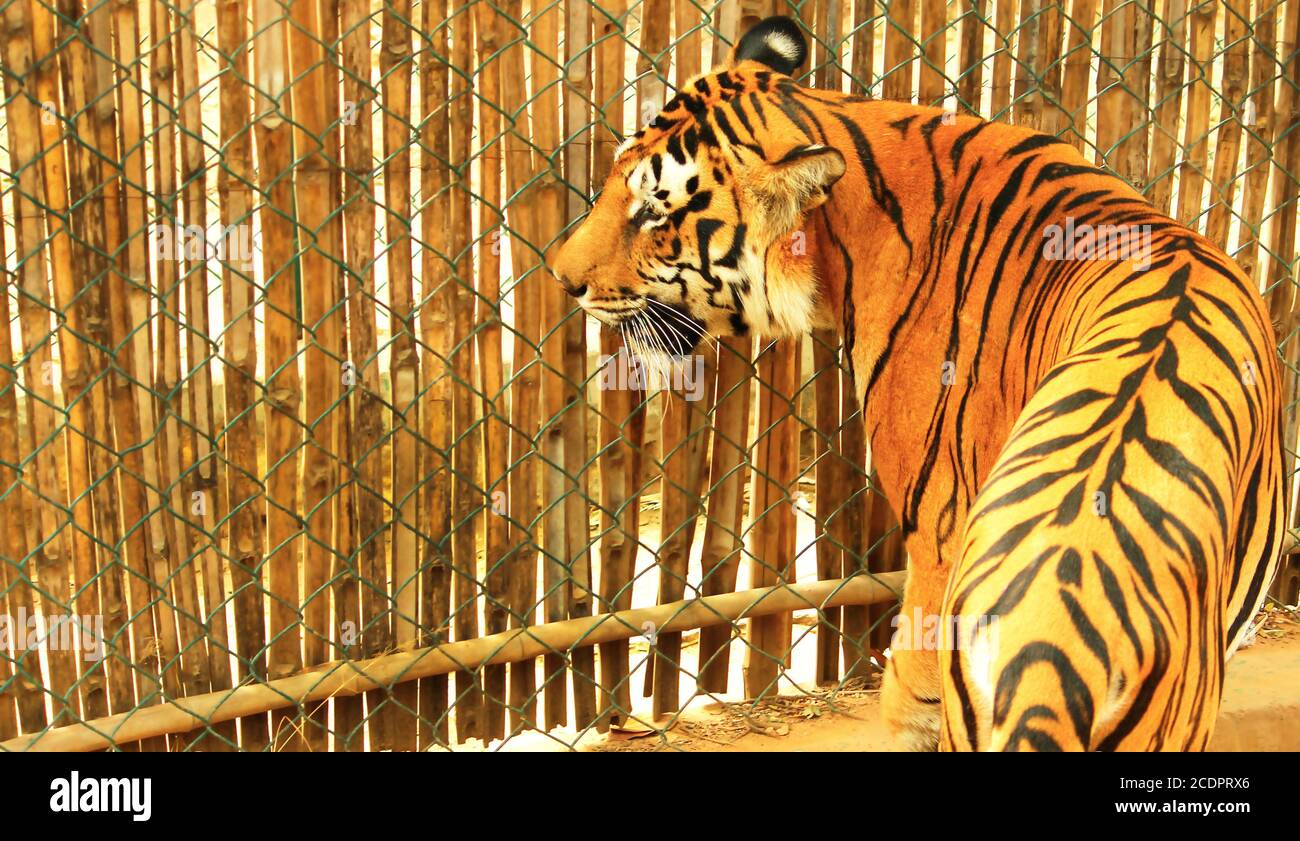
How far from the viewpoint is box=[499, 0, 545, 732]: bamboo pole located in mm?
3531

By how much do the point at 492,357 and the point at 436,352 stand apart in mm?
181

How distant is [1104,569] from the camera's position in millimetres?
1825

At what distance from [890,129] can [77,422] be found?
2278 mm

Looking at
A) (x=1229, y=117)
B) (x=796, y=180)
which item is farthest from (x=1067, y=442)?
(x=1229, y=117)

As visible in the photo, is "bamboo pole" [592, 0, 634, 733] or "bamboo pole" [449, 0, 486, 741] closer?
"bamboo pole" [449, 0, 486, 741]

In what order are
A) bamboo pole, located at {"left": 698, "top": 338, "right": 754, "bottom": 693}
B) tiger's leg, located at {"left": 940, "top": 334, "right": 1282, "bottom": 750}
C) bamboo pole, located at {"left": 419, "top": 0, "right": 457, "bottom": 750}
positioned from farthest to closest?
bamboo pole, located at {"left": 698, "top": 338, "right": 754, "bottom": 693}, bamboo pole, located at {"left": 419, "top": 0, "right": 457, "bottom": 750}, tiger's leg, located at {"left": 940, "top": 334, "right": 1282, "bottom": 750}

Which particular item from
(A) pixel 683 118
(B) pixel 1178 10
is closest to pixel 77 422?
(A) pixel 683 118

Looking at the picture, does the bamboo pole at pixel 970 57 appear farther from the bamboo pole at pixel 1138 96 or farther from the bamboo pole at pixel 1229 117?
the bamboo pole at pixel 1229 117

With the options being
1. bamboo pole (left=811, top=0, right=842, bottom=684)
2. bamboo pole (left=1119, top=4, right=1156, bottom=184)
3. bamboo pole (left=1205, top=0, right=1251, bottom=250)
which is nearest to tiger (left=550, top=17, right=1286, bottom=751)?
bamboo pole (left=811, top=0, right=842, bottom=684)

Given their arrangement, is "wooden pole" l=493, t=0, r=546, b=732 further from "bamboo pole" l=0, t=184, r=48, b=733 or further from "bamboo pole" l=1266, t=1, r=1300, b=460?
"bamboo pole" l=1266, t=1, r=1300, b=460

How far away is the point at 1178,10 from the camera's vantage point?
4.18 metres

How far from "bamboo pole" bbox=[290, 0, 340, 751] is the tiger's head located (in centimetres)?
62

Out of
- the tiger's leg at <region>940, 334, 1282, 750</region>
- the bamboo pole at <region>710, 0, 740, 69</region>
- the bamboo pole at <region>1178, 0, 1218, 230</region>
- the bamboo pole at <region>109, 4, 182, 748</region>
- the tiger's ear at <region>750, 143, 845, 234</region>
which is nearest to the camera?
the tiger's leg at <region>940, 334, 1282, 750</region>
